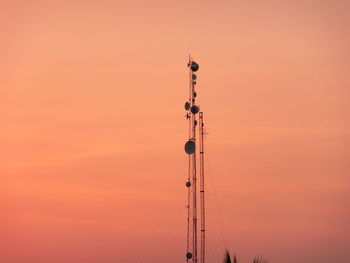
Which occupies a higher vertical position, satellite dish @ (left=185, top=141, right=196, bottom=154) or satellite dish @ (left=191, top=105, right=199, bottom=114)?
satellite dish @ (left=191, top=105, right=199, bottom=114)

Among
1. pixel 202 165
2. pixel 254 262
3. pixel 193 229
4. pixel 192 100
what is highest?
pixel 192 100

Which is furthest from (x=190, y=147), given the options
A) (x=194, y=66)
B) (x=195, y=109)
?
(x=194, y=66)

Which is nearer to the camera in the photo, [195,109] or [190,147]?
[190,147]

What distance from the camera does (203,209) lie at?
254ft

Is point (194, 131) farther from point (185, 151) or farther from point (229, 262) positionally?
point (229, 262)

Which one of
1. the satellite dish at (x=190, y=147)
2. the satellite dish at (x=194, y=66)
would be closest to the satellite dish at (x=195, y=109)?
the satellite dish at (x=190, y=147)

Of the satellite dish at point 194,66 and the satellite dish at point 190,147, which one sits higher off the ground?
the satellite dish at point 194,66

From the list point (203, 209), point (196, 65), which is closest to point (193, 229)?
point (203, 209)

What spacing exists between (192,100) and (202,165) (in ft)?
20.0

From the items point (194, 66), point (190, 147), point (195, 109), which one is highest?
point (194, 66)

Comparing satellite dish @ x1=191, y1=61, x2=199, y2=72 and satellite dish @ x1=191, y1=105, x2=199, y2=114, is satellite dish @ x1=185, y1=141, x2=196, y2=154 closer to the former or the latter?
satellite dish @ x1=191, y1=105, x2=199, y2=114

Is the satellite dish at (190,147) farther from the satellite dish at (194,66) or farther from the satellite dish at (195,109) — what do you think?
the satellite dish at (194,66)

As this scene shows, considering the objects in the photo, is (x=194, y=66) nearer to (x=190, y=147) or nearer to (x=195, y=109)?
(x=195, y=109)

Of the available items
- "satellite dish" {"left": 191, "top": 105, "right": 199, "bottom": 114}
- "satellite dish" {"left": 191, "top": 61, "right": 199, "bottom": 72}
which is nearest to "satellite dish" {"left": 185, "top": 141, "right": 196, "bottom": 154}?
"satellite dish" {"left": 191, "top": 105, "right": 199, "bottom": 114}
